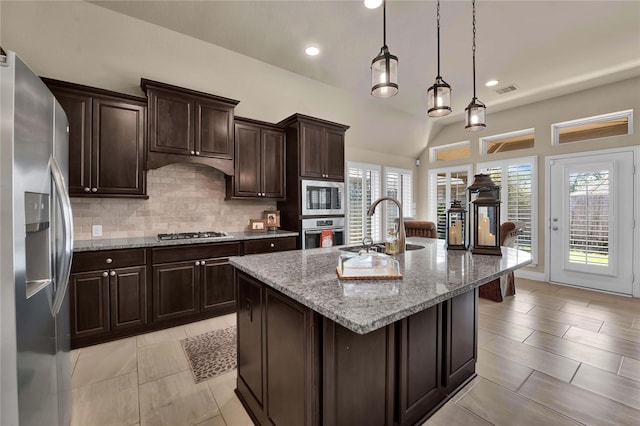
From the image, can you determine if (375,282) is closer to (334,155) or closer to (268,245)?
(268,245)

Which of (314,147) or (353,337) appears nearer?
(353,337)

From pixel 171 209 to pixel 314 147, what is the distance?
209 centimetres

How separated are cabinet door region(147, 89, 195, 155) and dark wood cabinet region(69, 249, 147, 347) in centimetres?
117

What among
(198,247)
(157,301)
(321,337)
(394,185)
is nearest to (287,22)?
(198,247)

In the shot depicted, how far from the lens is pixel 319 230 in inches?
158

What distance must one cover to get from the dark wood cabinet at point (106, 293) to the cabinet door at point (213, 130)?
1.35m

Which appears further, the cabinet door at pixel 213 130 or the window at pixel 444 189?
the window at pixel 444 189

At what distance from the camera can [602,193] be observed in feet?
13.8

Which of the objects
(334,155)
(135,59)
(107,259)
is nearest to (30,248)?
(107,259)

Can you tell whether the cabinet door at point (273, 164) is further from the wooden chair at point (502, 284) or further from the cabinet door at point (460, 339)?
the wooden chair at point (502, 284)

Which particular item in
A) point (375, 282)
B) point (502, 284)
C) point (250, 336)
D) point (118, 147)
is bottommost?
point (502, 284)

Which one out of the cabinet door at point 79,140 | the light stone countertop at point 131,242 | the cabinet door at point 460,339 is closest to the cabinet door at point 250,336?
the cabinet door at point 460,339

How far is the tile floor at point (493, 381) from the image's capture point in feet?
5.60

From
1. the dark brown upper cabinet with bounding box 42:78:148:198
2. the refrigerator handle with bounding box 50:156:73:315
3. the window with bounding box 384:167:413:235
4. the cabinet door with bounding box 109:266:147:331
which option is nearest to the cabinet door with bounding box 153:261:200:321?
the cabinet door with bounding box 109:266:147:331
